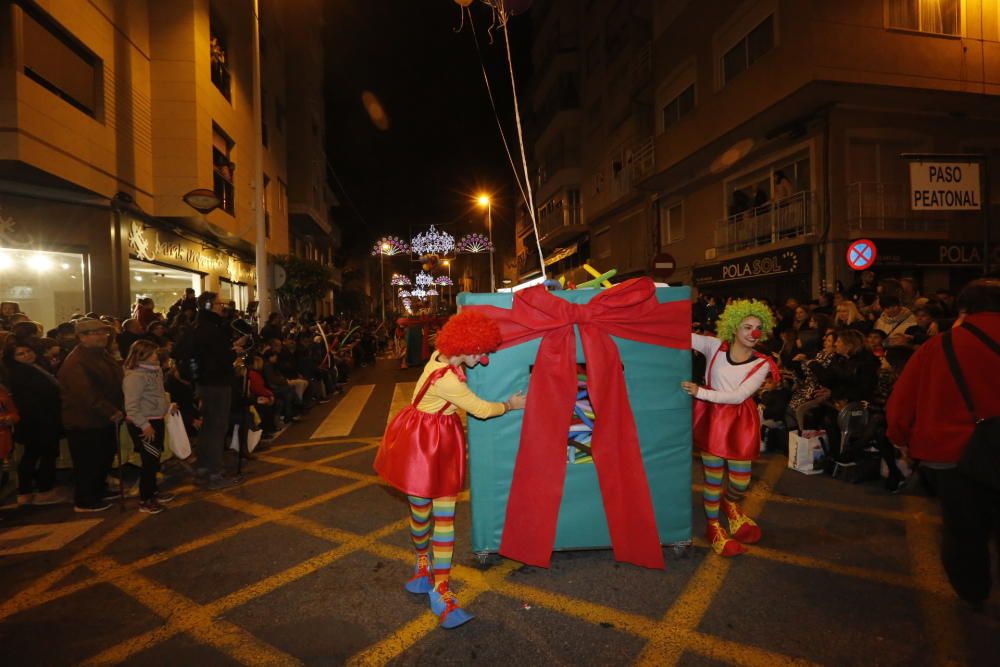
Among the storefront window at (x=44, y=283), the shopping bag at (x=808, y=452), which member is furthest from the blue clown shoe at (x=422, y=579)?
the storefront window at (x=44, y=283)

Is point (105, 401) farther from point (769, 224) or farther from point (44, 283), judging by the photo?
point (769, 224)

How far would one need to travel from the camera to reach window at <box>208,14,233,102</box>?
15.5m

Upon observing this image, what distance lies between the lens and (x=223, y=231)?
15.9 meters

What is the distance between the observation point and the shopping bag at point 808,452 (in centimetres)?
591

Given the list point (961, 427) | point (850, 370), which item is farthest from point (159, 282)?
point (961, 427)

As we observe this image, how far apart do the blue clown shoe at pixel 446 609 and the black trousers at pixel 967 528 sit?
2774mm

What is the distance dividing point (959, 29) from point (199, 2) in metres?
18.8

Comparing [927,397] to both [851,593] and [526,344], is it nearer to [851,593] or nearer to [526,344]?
[851,593]

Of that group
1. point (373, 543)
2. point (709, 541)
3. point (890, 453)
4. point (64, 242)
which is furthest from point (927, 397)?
point (64, 242)

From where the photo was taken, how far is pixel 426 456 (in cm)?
308

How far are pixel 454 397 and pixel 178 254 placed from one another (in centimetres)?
1443

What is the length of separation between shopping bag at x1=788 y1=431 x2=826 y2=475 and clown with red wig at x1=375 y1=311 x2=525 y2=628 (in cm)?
426

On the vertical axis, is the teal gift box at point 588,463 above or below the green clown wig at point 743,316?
below

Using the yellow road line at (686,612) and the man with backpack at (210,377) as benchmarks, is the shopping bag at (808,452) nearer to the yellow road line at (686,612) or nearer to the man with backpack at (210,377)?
the yellow road line at (686,612)
